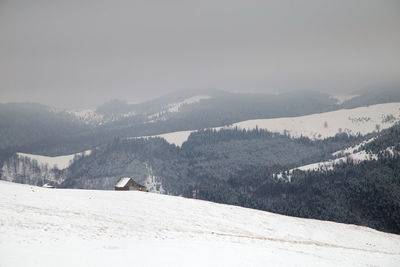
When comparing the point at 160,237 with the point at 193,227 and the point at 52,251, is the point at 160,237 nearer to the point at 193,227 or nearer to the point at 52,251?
the point at 193,227

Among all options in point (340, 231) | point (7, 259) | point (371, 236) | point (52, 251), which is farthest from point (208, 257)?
point (371, 236)

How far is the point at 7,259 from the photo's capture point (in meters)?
21.2

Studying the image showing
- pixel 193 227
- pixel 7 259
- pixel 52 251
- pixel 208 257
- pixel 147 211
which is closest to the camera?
pixel 7 259

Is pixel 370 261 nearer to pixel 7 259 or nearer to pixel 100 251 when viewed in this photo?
pixel 100 251

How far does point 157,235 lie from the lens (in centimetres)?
3356

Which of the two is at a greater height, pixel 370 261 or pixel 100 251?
pixel 100 251

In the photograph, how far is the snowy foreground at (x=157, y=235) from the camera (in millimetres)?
24594

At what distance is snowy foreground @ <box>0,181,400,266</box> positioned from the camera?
24594 millimetres

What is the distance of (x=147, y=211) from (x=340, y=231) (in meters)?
32.0

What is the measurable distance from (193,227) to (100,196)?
62.2 feet

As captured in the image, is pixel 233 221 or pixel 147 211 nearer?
pixel 147 211

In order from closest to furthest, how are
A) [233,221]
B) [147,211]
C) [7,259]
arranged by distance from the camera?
[7,259]
[147,211]
[233,221]

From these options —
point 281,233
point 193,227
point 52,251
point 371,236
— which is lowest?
point 371,236

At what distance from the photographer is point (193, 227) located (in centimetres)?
4031
